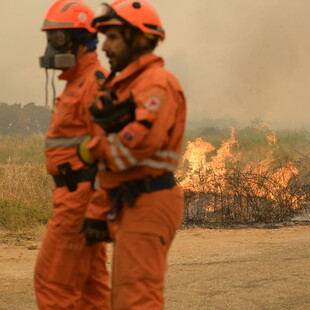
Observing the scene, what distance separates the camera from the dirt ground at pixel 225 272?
6676 mm

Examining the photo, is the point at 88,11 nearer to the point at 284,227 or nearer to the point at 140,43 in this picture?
the point at 140,43

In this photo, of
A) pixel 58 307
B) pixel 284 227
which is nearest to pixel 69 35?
pixel 58 307

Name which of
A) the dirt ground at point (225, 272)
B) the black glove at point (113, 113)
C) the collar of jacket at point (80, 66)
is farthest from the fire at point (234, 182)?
the black glove at point (113, 113)

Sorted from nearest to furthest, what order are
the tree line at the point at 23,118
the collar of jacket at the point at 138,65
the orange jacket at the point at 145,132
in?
1. the orange jacket at the point at 145,132
2. the collar of jacket at the point at 138,65
3. the tree line at the point at 23,118

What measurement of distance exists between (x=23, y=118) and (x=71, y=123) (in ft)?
313

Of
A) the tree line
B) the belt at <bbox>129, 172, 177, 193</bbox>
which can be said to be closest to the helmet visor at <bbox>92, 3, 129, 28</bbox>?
the belt at <bbox>129, 172, 177, 193</bbox>

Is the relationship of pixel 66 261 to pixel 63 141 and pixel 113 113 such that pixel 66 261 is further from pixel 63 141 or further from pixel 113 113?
pixel 113 113

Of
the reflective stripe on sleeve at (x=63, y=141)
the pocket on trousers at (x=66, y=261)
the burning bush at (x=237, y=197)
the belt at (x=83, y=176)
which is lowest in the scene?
the burning bush at (x=237, y=197)

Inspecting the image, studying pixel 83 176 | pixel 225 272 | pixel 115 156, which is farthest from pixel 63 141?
pixel 225 272

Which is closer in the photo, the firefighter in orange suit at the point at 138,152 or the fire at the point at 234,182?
the firefighter in orange suit at the point at 138,152

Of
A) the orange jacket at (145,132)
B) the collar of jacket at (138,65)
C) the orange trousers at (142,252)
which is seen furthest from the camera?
the collar of jacket at (138,65)

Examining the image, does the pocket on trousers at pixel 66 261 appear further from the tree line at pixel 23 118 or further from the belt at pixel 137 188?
the tree line at pixel 23 118

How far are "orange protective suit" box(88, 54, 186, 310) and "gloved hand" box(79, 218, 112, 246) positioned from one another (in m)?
0.20

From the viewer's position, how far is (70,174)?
4312 mm
